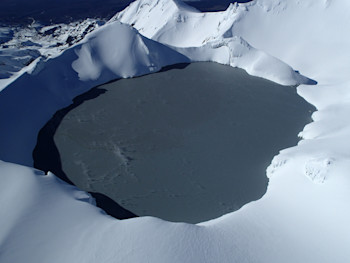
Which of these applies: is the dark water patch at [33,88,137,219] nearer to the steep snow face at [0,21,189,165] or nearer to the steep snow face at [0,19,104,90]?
the steep snow face at [0,21,189,165]

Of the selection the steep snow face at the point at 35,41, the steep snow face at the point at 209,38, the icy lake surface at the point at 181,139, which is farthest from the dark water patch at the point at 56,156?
the steep snow face at the point at 209,38

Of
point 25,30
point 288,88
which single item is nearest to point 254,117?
point 288,88

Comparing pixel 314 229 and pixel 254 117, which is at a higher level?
pixel 314 229

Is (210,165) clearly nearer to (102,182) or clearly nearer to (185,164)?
(185,164)

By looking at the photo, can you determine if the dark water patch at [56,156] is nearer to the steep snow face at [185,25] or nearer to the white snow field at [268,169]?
the white snow field at [268,169]

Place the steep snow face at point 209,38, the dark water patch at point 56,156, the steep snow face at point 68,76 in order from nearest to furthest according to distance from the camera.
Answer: the dark water patch at point 56,156 → the steep snow face at point 68,76 → the steep snow face at point 209,38

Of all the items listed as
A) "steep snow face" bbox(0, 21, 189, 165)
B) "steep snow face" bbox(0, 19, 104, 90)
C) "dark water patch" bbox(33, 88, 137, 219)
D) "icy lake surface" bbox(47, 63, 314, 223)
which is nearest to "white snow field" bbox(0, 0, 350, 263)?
"steep snow face" bbox(0, 21, 189, 165)
